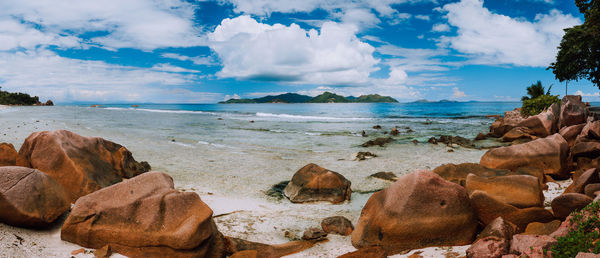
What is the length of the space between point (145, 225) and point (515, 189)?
268 inches

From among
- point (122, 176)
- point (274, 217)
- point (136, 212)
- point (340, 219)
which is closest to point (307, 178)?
point (274, 217)

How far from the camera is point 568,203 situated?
539 centimetres

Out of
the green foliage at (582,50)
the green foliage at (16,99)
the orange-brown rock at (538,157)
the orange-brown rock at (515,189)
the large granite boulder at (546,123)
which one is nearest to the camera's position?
the orange-brown rock at (515,189)

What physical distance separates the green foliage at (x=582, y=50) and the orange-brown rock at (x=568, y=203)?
47.8ft

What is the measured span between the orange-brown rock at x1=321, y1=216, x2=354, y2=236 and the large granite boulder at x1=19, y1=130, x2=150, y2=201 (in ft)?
18.2

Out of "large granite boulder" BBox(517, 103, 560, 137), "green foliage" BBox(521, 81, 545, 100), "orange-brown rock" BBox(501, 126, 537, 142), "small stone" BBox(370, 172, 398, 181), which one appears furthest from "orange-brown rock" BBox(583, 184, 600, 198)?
"green foliage" BBox(521, 81, 545, 100)

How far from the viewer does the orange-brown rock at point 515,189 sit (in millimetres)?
6008

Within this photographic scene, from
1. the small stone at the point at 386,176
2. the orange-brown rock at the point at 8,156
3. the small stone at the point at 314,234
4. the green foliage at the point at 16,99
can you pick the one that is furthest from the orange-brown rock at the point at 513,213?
the green foliage at the point at 16,99

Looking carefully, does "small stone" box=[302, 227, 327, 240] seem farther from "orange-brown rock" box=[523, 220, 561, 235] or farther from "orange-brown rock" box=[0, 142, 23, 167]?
"orange-brown rock" box=[0, 142, 23, 167]

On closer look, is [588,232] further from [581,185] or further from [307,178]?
[307,178]

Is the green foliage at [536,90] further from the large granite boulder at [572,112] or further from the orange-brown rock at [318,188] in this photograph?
the orange-brown rock at [318,188]

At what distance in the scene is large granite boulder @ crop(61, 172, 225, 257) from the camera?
4.81 meters

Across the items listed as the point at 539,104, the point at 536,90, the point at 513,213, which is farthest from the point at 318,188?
the point at 536,90

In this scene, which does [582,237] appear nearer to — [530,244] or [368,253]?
[530,244]
